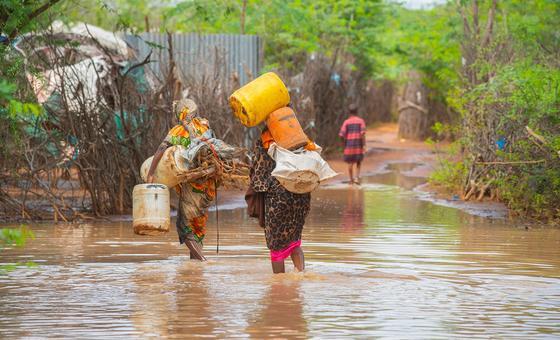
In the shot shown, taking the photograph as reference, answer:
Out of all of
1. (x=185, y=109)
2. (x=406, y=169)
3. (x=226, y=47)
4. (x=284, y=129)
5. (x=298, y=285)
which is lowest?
(x=406, y=169)

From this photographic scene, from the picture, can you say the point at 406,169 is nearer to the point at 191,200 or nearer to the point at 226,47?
the point at 226,47

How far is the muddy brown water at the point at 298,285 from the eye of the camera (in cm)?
656

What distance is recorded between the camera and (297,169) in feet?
26.1

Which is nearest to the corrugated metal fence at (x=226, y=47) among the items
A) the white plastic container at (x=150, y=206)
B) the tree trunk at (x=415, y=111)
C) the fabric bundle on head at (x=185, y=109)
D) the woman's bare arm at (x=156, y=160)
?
the fabric bundle on head at (x=185, y=109)

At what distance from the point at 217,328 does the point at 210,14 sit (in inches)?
787

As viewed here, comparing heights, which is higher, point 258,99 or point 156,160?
point 258,99

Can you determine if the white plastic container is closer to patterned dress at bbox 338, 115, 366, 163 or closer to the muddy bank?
the muddy bank

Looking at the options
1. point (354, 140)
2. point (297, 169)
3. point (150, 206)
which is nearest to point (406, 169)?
point (354, 140)

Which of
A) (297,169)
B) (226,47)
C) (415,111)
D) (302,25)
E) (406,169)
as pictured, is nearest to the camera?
(297,169)

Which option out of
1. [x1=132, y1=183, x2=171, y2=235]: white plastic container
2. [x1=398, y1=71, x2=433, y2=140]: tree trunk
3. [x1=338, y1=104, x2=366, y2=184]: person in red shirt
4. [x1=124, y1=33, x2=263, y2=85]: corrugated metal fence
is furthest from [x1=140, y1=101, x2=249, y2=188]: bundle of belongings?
[x1=398, y1=71, x2=433, y2=140]: tree trunk

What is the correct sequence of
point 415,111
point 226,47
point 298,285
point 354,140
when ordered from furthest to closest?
point 415,111 < point 226,47 < point 354,140 < point 298,285

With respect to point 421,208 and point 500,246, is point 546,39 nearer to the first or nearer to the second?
point 421,208

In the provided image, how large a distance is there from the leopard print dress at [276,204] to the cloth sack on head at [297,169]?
0.11 metres

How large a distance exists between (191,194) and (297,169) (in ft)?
5.71
